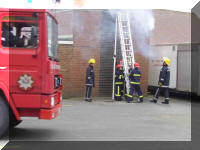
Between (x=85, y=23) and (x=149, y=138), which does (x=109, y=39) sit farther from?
(x=149, y=138)

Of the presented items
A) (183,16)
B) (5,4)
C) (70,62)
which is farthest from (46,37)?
(183,16)

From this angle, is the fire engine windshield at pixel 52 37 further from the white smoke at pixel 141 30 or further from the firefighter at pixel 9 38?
the white smoke at pixel 141 30

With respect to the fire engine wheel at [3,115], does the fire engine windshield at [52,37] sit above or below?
above

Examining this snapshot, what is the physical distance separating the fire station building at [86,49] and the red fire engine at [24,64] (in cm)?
727

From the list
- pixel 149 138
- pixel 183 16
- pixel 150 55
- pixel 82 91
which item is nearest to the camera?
pixel 149 138

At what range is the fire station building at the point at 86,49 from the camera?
14016 millimetres

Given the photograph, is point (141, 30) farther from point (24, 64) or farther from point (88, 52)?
point (24, 64)

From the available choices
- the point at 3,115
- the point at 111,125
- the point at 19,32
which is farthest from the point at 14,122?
the point at 111,125

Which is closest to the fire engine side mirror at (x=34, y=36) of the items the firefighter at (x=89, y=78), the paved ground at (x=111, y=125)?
the paved ground at (x=111, y=125)

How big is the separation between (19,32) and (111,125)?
339 centimetres

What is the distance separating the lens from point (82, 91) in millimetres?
14312

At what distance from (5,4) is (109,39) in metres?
7.75

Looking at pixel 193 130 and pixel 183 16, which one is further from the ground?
pixel 183 16

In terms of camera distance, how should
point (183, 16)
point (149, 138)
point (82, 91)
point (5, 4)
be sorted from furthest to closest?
point (183, 16)
point (82, 91)
point (5, 4)
point (149, 138)
